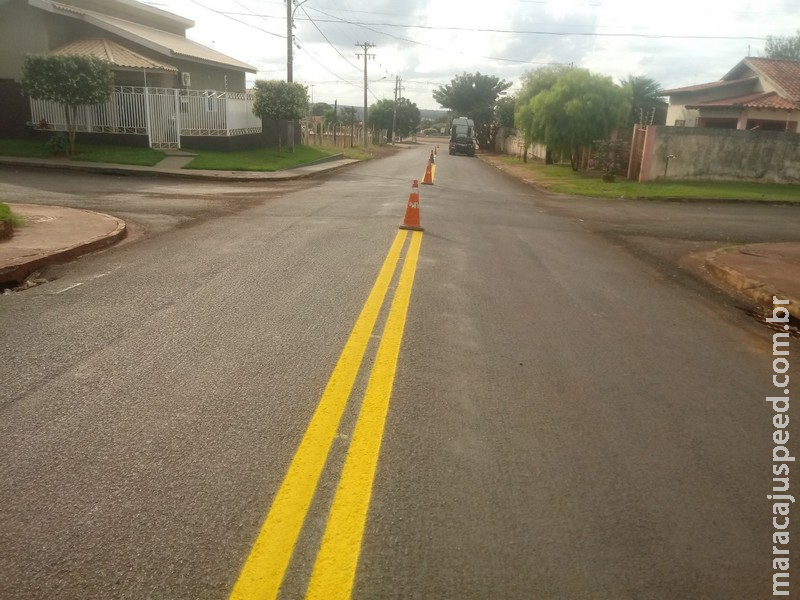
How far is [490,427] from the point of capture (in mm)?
4195

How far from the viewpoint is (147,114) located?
1014 inches

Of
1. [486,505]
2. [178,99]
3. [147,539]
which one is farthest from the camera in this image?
[178,99]

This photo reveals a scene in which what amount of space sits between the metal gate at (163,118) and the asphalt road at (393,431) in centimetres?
1879

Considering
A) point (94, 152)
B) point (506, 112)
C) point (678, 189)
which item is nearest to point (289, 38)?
point (94, 152)

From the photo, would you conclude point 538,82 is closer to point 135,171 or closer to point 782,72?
point 782,72

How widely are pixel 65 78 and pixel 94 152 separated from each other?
108 inches

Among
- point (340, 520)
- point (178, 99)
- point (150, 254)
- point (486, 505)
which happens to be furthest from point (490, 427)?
point (178, 99)

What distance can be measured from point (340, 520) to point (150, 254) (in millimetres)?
7022

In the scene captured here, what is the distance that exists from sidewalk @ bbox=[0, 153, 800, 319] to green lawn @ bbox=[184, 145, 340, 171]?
11.9 m

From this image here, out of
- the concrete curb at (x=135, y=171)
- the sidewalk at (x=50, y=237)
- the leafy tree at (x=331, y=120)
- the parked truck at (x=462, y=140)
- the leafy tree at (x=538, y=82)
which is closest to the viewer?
the sidewalk at (x=50, y=237)

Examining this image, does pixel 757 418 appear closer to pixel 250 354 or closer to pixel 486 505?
pixel 486 505

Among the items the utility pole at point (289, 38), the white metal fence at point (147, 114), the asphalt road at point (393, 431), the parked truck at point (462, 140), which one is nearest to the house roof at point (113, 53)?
the white metal fence at point (147, 114)

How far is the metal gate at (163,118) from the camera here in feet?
85.0

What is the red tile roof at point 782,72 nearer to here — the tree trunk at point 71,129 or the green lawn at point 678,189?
the green lawn at point 678,189
